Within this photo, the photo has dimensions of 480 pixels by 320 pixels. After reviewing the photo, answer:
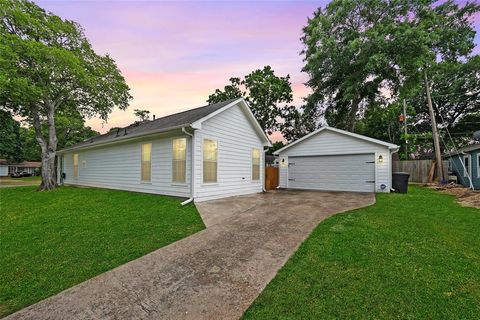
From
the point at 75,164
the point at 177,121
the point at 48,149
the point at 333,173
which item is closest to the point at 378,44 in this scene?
the point at 333,173

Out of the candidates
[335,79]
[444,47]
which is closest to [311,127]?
[335,79]

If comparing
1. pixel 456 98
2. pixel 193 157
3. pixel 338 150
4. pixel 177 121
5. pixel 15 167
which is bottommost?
pixel 15 167

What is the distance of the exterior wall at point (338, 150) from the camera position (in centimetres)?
1077

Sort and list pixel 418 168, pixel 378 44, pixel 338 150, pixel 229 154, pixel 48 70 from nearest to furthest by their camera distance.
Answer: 1. pixel 229 154
2. pixel 48 70
3. pixel 338 150
4. pixel 378 44
5. pixel 418 168

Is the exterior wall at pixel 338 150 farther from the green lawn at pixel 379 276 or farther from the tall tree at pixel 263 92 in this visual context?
the tall tree at pixel 263 92

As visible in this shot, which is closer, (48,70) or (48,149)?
(48,70)

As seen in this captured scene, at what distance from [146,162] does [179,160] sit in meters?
2.18

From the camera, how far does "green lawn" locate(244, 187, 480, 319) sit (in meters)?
2.26

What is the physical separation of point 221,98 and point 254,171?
15.2 metres

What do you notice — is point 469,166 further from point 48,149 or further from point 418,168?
point 48,149

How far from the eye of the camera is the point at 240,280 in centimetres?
293

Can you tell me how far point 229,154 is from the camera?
940cm

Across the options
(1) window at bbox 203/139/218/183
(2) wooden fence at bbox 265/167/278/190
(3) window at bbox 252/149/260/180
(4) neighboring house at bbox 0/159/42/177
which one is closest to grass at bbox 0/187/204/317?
(1) window at bbox 203/139/218/183

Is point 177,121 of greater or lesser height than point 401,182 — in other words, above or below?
above
